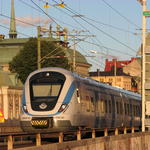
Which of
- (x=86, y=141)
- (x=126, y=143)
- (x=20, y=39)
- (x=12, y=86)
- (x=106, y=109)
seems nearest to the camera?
(x=86, y=141)

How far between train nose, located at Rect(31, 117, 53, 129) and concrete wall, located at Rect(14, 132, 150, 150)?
2572 millimetres

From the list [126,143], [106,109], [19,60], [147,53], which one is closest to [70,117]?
[126,143]

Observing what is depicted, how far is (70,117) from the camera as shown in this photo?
33.5 m

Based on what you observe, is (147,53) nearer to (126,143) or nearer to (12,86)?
(126,143)

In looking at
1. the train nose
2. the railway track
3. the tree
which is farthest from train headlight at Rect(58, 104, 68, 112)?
the tree

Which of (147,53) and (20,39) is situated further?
(20,39)

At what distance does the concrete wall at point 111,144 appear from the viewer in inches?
1026

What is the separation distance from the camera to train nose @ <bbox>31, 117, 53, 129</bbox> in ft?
108

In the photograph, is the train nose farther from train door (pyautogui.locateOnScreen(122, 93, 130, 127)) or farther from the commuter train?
train door (pyautogui.locateOnScreen(122, 93, 130, 127))

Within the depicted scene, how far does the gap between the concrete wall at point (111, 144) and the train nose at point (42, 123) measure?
8.44 feet

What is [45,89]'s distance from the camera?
34000 millimetres

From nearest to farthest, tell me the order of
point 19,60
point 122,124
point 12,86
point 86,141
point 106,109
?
point 86,141 → point 106,109 → point 122,124 → point 19,60 → point 12,86

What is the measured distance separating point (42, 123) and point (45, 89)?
5.74 feet

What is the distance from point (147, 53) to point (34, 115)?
40.5 ft
